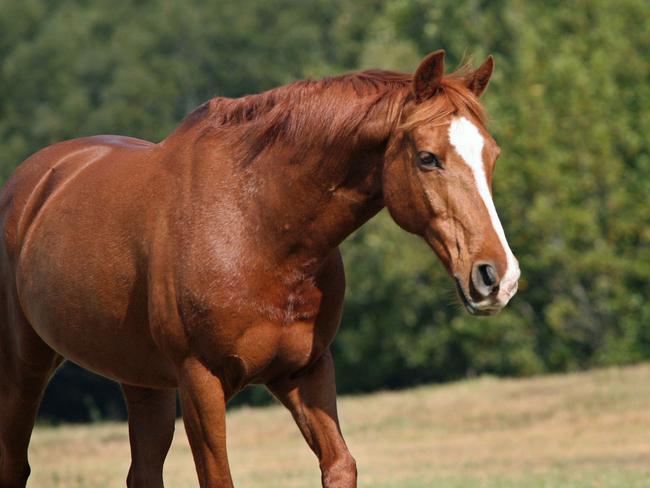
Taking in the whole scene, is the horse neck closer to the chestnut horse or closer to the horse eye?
the chestnut horse

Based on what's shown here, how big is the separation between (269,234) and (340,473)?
1.04 metres

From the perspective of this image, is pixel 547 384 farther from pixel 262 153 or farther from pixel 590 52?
pixel 590 52

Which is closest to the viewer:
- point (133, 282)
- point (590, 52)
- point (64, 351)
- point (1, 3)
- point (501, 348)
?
point (133, 282)

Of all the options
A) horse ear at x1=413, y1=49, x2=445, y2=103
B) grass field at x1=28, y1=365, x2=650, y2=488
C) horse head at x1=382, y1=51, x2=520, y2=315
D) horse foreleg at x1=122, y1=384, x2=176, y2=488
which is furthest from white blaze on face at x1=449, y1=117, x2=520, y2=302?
grass field at x1=28, y1=365, x2=650, y2=488

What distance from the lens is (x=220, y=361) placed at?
551 centimetres

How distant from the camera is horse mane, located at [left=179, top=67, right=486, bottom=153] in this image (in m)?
5.19

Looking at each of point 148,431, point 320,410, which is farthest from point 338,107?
point 148,431

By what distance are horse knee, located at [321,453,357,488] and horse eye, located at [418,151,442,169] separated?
1.36 m

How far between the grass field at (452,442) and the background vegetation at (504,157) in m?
12.4

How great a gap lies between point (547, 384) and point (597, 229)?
1491 cm

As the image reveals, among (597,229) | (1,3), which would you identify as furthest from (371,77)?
(1,3)

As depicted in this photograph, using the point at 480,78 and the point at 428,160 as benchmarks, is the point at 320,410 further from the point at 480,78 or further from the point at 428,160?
the point at 480,78

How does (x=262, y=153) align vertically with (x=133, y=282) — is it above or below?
above

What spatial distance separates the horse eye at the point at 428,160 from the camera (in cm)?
507
